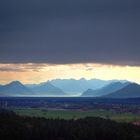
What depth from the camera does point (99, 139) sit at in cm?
10438

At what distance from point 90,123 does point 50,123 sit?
1129 centimetres

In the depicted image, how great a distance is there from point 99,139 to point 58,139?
10001mm

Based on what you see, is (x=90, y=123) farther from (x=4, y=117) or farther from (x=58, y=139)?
(x=4, y=117)

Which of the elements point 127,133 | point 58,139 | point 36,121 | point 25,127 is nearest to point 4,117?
point 36,121

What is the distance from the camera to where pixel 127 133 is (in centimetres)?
11100

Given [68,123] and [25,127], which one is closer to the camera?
[25,127]

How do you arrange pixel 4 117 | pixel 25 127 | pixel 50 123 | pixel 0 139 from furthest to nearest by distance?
1. pixel 4 117
2. pixel 50 123
3. pixel 25 127
4. pixel 0 139

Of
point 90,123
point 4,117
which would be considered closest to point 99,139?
point 90,123

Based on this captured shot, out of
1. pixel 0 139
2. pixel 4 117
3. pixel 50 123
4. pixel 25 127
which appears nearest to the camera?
pixel 0 139

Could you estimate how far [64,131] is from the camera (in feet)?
353

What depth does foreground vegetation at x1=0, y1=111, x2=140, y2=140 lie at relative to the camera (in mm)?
103269

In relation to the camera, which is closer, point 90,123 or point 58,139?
point 58,139

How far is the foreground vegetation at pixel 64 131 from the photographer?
103m

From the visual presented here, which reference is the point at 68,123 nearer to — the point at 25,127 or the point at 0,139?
the point at 25,127
